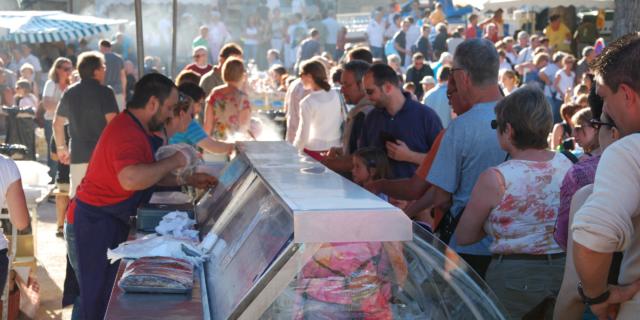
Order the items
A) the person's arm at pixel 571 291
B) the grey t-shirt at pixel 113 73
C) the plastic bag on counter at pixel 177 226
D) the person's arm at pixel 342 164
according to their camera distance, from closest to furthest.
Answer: the person's arm at pixel 571 291 < the plastic bag on counter at pixel 177 226 < the person's arm at pixel 342 164 < the grey t-shirt at pixel 113 73

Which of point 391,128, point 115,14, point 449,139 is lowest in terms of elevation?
point 115,14

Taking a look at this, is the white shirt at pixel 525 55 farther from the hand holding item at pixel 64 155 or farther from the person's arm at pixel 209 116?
the hand holding item at pixel 64 155

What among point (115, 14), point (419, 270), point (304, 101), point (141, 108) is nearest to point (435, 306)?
point (419, 270)

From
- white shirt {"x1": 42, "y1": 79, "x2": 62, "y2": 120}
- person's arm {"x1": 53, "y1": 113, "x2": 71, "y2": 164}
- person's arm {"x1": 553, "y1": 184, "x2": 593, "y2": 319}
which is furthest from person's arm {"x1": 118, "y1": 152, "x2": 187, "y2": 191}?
white shirt {"x1": 42, "y1": 79, "x2": 62, "y2": 120}

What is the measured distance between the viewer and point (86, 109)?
8.77 m

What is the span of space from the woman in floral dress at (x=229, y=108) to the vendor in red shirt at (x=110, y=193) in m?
4.44

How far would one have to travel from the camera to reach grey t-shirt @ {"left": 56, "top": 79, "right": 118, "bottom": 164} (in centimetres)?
878

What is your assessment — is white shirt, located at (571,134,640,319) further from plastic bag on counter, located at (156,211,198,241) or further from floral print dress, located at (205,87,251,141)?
floral print dress, located at (205,87,251,141)

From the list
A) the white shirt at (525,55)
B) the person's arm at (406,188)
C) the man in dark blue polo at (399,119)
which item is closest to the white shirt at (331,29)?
the white shirt at (525,55)

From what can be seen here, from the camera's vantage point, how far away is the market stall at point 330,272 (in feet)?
8.70

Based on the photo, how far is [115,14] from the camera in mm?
22719

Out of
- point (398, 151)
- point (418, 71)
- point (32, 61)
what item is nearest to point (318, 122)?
point (398, 151)

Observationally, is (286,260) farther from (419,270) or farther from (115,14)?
(115,14)

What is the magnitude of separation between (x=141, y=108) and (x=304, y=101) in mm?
4292
